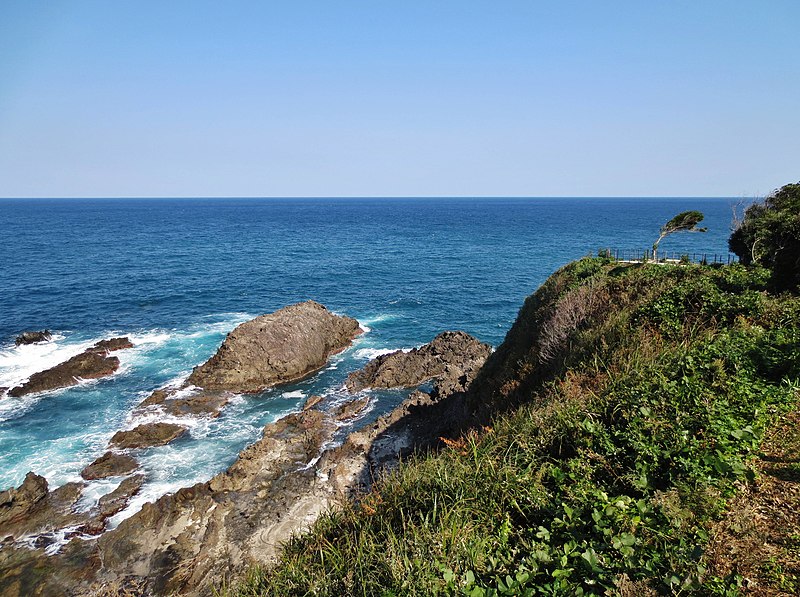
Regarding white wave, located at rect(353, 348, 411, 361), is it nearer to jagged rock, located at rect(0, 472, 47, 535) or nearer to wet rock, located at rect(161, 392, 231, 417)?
wet rock, located at rect(161, 392, 231, 417)

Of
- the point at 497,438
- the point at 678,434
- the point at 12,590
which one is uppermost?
the point at 678,434

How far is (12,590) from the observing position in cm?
1686

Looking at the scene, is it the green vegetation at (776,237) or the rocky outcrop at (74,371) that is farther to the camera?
the rocky outcrop at (74,371)

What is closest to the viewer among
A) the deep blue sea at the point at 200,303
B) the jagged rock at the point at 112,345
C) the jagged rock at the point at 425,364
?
the deep blue sea at the point at 200,303

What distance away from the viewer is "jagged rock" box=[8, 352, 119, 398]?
Result: 3281cm

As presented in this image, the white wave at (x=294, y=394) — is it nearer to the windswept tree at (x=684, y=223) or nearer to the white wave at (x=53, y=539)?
the white wave at (x=53, y=539)

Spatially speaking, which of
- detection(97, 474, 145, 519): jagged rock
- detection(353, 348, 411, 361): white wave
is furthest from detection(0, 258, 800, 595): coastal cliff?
detection(353, 348, 411, 361): white wave

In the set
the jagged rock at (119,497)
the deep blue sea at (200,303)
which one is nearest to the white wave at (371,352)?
the deep blue sea at (200,303)

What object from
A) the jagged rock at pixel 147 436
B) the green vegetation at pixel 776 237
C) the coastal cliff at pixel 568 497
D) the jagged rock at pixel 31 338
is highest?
the green vegetation at pixel 776 237

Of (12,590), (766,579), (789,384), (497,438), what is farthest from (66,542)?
(789,384)

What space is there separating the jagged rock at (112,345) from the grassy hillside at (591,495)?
3871 centimetres

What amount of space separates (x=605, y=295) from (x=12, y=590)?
28.1 m

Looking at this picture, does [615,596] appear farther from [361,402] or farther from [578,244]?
[578,244]

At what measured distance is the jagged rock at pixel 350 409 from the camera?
29864mm
